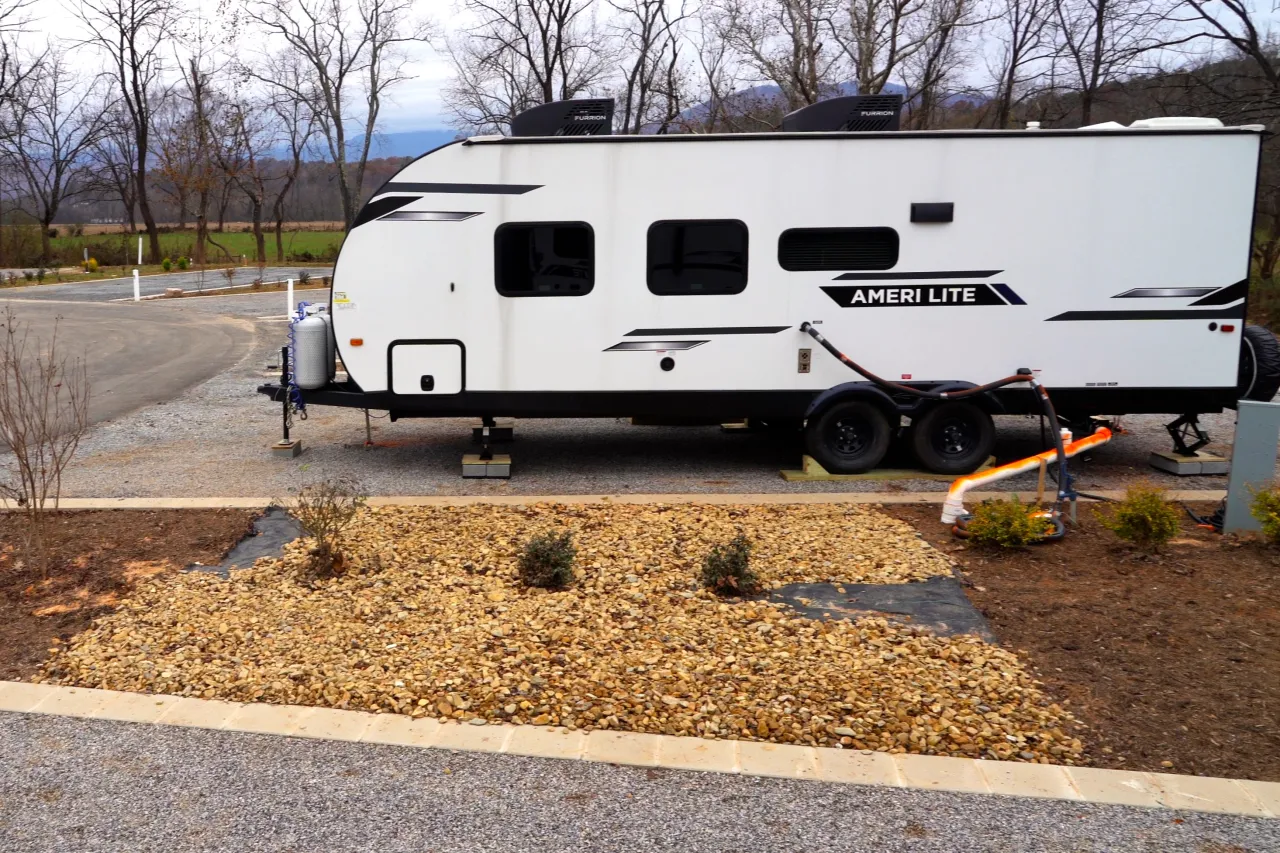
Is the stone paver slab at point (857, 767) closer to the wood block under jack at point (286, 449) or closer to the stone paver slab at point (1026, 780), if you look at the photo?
the stone paver slab at point (1026, 780)

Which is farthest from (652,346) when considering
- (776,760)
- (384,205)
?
(776,760)

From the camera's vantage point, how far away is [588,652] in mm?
4898

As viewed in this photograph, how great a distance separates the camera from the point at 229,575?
6094mm

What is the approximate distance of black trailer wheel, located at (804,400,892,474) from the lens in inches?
346

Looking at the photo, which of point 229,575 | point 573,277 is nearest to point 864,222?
point 573,277

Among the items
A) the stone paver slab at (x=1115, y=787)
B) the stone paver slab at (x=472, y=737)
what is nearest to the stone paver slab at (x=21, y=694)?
the stone paver slab at (x=472, y=737)

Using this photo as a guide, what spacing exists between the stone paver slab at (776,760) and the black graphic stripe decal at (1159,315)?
5.76 metres

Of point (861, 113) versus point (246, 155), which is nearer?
point (861, 113)

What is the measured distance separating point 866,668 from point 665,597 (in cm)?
132

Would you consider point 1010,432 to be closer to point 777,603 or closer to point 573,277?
point 573,277

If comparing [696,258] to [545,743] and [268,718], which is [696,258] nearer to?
[545,743]

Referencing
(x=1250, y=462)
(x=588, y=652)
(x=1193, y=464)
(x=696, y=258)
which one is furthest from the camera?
(x=1193, y=464)

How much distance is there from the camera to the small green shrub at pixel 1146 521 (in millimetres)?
6105

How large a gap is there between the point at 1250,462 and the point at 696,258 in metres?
→ 4.36
